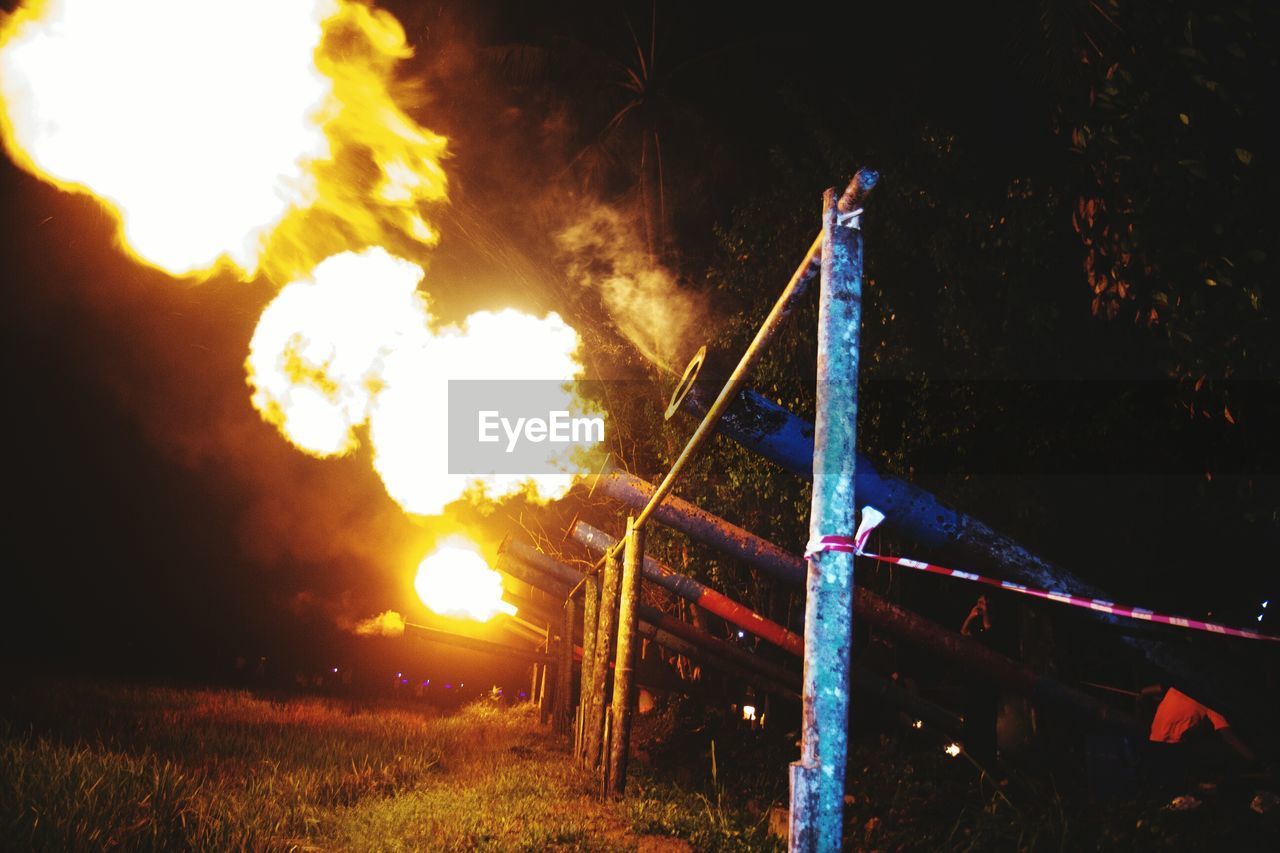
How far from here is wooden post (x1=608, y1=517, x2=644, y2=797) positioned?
8.14 m

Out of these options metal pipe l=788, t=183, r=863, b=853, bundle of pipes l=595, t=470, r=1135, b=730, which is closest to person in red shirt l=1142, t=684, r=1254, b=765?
bundle of pipes l=595, t=470, r=1135, b=730

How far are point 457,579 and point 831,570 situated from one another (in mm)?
16596

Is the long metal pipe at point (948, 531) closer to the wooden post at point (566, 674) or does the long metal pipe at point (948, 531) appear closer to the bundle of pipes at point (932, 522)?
the bundle of pipes at point (932, 522)

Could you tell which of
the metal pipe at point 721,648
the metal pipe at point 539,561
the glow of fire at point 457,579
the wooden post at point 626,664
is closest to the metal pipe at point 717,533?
the wooden post at point 626,664

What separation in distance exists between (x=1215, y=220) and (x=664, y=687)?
14.6 metres

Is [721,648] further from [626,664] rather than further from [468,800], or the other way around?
[468,800]

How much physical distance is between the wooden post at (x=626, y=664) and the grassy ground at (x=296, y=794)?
16.8 inches

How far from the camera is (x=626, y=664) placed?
8188 millimetres

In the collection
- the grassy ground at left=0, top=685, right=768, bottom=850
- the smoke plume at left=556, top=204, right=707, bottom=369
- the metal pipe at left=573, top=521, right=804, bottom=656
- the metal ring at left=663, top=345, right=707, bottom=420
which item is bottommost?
the grassy ground at left=0, top=685, right=768, bottom=850

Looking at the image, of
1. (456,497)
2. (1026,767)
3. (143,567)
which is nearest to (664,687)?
(456,497)

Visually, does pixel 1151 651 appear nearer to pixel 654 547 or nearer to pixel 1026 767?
pixel 1026 767

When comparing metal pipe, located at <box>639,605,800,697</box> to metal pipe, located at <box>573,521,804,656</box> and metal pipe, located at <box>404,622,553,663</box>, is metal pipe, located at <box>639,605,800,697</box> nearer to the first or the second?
metal pipe, located at <box>573,521,804,656</box>

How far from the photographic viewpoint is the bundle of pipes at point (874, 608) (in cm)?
845

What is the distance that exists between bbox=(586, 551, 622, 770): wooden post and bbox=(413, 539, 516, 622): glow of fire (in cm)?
887
